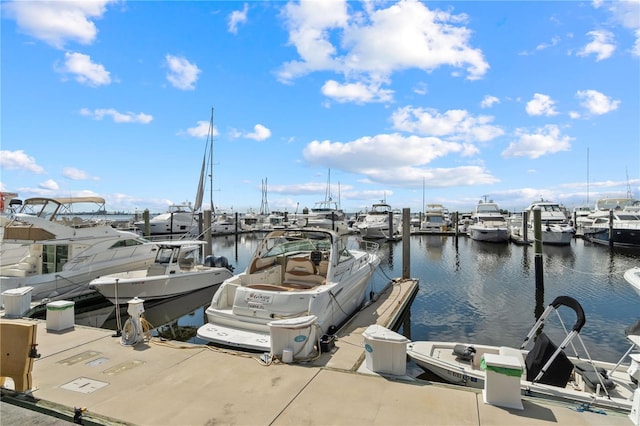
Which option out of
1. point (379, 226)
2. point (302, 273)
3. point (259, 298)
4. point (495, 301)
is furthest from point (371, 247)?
point (379, 226)

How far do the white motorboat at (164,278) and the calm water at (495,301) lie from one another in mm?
506

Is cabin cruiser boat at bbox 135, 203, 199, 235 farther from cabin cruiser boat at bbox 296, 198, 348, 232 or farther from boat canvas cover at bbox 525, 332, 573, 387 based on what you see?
boat canvas cover at bbox 525, 332, 573, 387

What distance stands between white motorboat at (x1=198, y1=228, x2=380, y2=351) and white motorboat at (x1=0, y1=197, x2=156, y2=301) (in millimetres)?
7206

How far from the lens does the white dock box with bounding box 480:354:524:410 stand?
3.85m

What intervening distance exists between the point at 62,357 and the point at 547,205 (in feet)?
132

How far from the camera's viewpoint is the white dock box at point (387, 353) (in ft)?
15.5

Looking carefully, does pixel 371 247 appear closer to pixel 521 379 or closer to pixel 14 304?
pixel 521 379

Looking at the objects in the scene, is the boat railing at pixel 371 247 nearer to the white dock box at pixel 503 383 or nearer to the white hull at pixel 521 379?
the white hull at pixel 521 379

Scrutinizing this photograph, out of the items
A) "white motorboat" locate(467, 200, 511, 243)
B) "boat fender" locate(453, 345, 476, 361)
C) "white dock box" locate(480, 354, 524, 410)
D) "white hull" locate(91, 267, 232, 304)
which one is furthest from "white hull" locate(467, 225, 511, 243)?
"white dock box" locate(480, 354, 524, 410)

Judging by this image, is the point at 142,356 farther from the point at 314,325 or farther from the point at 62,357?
the point at 314,325

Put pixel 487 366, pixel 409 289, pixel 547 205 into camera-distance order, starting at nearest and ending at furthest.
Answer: pixel 487 366 → pixel 409 289 → pixel 547 205

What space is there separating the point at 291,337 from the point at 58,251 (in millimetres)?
11273

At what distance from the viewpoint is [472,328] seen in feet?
34.0

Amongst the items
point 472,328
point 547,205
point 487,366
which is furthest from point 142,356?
point 547,205
